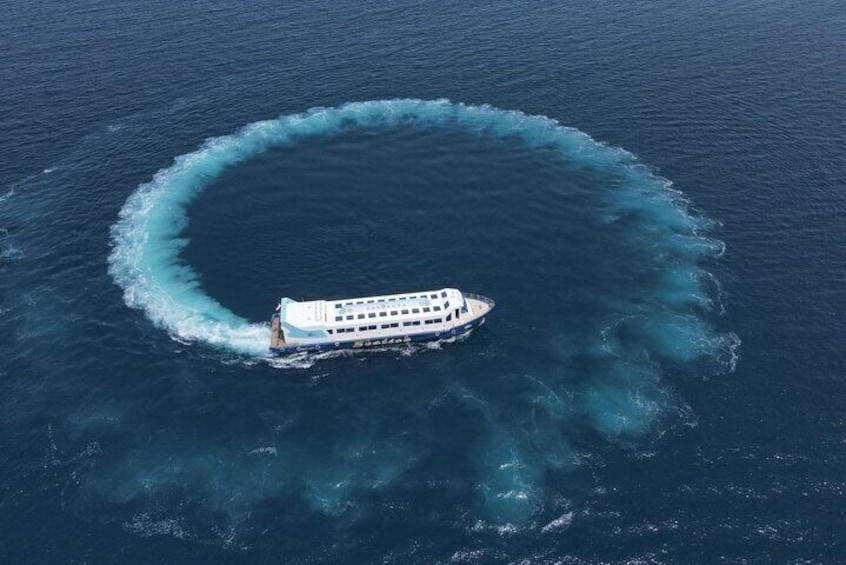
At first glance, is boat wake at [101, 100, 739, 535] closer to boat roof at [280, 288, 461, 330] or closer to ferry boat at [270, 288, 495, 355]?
ferry boat at [270, 288, 495, 355]

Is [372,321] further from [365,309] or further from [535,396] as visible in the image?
[535,396]

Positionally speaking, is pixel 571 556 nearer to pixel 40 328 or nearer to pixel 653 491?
pixel 653 491

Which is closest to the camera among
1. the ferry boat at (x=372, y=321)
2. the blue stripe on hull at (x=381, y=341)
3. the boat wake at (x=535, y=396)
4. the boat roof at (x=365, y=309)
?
the boat wake at (x=535, y=396)

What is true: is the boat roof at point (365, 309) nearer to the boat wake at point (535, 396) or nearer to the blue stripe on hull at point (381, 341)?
the blue stripe on hull at point (381, 341)

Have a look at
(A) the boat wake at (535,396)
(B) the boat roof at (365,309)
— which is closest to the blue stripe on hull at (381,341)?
(A) the boat wake at (535,396)

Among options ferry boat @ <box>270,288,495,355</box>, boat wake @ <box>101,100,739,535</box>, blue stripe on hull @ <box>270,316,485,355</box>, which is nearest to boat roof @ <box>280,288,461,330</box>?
ferry boat @ <box>270,288,495,355</box>

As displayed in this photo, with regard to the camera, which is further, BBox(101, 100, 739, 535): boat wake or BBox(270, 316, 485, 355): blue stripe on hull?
BBox(270, 316, 485, 355): blue stripe on hull

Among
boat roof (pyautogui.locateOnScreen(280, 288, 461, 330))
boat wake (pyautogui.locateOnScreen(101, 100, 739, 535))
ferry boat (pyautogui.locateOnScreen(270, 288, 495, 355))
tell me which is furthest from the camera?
boat roof (pyautogui.locateOnScreen(280, 288, 461, 330))

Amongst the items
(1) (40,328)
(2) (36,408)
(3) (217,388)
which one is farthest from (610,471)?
(1) (40,328)
